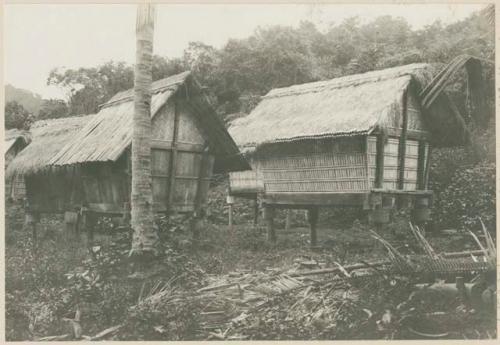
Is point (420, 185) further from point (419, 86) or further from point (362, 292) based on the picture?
point (362, 292)

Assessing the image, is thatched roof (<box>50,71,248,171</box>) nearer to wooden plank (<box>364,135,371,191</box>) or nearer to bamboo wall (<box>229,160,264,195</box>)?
bamboo wall (<box>229,160,264,195</box>)

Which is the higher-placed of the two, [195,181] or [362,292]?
[195,181]

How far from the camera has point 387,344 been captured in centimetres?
634

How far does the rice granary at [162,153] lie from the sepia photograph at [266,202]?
0.04m

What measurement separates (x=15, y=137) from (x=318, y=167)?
36.9 ft

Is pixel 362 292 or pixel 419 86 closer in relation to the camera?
pixel 362 292

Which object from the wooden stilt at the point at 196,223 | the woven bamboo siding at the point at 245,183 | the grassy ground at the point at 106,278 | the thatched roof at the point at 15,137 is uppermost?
the thatched roof at the point at 15,137

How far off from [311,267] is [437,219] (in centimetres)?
466

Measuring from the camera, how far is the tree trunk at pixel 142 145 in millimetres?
7477

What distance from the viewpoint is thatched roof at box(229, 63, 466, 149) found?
10.1 metres

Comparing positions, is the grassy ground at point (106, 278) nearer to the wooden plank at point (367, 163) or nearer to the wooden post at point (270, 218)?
the wooden plank at point (367, 163)

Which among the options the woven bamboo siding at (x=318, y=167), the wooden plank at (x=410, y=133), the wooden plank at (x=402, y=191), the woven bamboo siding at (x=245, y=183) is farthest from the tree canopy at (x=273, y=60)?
the woven bamboo siding at (x=318, y=167)

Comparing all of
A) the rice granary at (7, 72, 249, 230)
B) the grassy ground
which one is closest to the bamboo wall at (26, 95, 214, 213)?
the rice granary at (7, 72, 249, 230)

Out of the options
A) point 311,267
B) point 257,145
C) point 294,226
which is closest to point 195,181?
point 257,145
